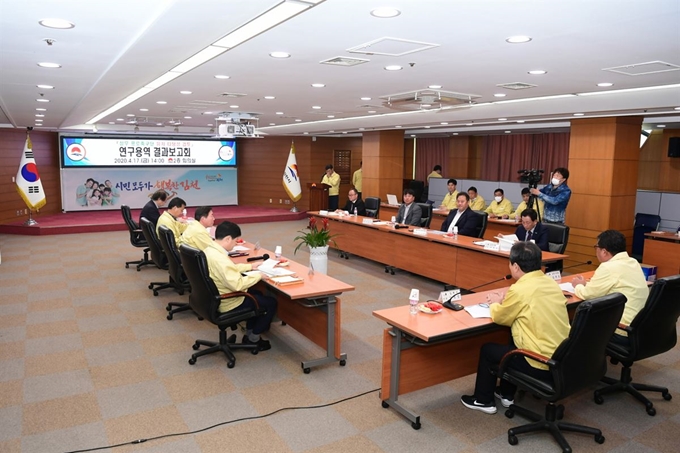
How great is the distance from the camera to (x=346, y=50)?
3816 millimetres

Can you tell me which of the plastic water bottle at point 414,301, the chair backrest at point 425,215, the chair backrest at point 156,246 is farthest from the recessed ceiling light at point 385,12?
the chair backrest at point 425,215

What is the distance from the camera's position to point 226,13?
2.81 m

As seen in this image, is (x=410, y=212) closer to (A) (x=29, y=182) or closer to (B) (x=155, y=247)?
(B) (x=155, y=247)

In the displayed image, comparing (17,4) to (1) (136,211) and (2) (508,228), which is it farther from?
(1) (136,211)

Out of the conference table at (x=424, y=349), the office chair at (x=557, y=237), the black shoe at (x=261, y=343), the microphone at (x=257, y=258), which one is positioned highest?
the office chair at (x=557, y=237)

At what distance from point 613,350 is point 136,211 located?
42.8ft

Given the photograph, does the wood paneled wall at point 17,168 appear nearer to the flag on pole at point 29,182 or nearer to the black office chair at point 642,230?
the flag on pole at point 29,182

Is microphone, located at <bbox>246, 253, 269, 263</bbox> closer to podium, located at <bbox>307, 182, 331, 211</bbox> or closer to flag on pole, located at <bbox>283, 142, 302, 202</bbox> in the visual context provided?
podium, located at <bbox>307, 182, 331, 211</bbox>

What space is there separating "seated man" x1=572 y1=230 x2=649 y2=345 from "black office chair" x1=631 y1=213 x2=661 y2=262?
19.2ft

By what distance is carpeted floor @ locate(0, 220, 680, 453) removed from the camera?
122 inches

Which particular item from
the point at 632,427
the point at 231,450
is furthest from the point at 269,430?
the point at 632,427

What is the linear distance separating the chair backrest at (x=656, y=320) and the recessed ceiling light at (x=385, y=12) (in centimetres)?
244

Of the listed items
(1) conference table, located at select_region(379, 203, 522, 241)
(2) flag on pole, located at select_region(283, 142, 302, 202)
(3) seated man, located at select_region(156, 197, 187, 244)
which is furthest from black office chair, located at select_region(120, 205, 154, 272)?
(2) flag on pole, located at select_region(283, 142, 302, 202)

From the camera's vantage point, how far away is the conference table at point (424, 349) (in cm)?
319
